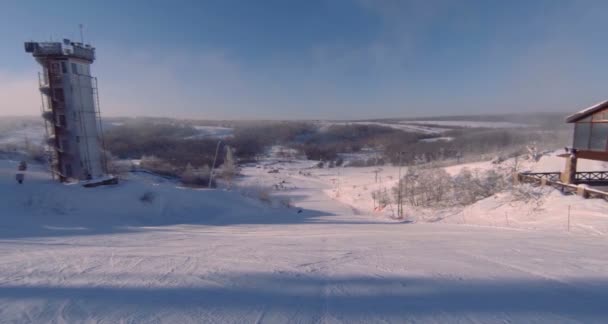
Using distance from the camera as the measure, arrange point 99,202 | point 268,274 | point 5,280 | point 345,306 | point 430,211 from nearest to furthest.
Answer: point 345,306
point 5,280
point 268,274
point 99,202
point 430,211

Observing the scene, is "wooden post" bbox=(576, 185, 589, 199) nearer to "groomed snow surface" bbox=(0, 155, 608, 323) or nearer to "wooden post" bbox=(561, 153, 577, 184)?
"wooden post" bbox=(561, 153, 577, 184)

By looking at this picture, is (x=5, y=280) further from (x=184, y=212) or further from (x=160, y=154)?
(x=160, y=154)

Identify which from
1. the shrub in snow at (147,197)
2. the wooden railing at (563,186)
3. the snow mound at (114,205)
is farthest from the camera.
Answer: the shrub in snow at (147,197)

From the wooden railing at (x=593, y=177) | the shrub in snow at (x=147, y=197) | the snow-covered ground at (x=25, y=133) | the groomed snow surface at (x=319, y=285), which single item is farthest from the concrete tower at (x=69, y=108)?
the snow-covered ground at (x=25, y=133)

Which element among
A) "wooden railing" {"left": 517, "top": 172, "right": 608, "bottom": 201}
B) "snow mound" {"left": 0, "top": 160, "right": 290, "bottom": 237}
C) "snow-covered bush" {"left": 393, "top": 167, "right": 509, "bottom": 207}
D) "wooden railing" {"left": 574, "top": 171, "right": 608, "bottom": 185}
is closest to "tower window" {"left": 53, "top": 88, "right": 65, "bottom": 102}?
"snow mound" {"left": 0, "top": 160, "right": 290, "bottom": 237}

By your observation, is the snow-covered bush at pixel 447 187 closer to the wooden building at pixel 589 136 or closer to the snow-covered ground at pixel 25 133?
the wooden building at pixel 589 136

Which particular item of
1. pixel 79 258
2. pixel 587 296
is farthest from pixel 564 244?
pixel 79 258
